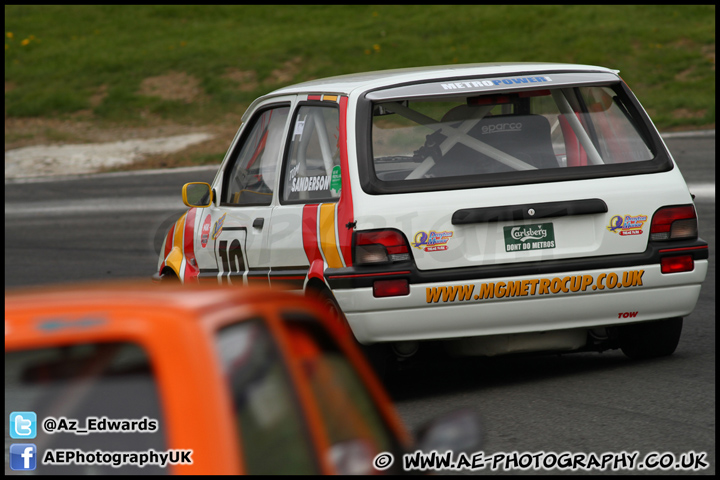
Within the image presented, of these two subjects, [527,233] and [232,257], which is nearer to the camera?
[527,233]

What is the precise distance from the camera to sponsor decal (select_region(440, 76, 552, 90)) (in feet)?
20.1

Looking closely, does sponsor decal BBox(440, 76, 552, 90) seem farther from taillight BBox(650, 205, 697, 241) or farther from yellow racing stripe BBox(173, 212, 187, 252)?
yellow racing stripe BBox(173, 212, 187, 252)

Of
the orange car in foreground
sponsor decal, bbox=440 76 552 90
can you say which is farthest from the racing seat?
the orange car in foreground

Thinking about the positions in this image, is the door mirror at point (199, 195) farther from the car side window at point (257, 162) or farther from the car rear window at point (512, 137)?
the car rear window at point (512, 137)

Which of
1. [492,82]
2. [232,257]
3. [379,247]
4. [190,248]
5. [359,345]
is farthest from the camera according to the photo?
[190,248]

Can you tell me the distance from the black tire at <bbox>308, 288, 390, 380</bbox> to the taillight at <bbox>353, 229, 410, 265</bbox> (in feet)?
0.92

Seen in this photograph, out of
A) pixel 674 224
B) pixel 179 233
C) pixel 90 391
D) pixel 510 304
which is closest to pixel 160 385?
pixel 90 391

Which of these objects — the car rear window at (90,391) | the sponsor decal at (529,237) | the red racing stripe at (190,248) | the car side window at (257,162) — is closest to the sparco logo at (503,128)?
the sponsor decal at (529,237)

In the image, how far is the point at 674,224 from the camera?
6078mm

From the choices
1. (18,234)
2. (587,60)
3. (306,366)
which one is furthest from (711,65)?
(306,366)

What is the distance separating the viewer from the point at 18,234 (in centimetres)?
1520

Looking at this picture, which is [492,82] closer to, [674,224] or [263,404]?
[674,224]

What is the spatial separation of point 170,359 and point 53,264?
1102 centimetres

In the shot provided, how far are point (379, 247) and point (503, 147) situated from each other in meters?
0.99
